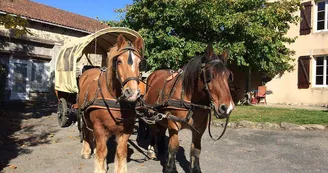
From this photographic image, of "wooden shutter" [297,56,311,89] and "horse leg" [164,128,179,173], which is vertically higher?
"wooden shutter" [297,56,311,89]

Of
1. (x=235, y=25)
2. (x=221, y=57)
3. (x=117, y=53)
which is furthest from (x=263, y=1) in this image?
(x=117, y=53)

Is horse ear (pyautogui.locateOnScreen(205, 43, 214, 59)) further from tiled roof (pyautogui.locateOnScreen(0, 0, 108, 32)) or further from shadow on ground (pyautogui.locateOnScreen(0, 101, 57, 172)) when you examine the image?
tiled roof (pyautogui.locateOnScreen(0, 0, 108, 32))

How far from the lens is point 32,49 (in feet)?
52.6

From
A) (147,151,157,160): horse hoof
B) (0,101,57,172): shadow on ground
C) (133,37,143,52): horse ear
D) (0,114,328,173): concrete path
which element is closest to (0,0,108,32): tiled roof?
(0,101,57,172): shadow on ground

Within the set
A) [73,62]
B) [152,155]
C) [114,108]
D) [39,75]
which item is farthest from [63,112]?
[39,75]

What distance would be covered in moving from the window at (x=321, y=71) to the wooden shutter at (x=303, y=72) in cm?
Result: 40

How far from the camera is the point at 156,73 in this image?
639 cm

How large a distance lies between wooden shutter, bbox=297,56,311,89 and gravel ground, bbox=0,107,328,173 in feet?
23.8

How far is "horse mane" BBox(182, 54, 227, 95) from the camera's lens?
400 cm

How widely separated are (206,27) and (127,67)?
916cm

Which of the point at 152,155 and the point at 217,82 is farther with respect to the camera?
the point at 152,155

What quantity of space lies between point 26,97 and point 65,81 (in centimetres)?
1164

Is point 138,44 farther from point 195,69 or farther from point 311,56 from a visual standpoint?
point 311,56

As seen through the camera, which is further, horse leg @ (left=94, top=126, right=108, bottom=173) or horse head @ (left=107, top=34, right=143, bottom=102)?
horse leg @ (left=94, top=126, right=108, bottom=173)
